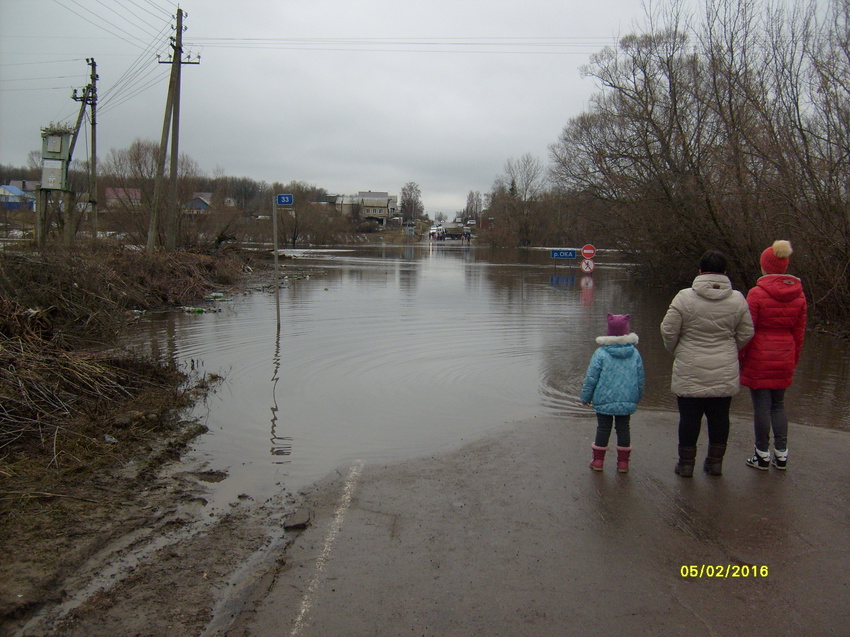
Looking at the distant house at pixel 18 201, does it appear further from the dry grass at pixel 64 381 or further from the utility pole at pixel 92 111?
the dry grass at pixel 64 381

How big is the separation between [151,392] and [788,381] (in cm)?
667

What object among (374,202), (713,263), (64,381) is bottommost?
(64,381)

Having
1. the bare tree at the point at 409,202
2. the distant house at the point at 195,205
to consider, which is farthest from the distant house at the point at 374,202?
the distant house at the point at 195,205

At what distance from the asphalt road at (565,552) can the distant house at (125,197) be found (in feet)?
97.1

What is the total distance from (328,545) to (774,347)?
3924 mm

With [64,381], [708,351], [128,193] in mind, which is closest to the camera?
[708,351]

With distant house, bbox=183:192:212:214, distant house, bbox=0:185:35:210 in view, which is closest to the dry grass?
distant house, bbox=0:185:35:210

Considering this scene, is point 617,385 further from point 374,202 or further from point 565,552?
point 374,202

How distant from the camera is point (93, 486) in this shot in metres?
4.95

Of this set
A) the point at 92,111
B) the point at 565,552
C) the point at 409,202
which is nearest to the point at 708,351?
the point at 565,552

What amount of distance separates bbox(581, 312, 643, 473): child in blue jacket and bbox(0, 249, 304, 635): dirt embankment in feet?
8.62

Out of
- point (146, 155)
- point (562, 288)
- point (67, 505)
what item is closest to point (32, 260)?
point (67, 505)

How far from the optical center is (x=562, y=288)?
26.3 metres

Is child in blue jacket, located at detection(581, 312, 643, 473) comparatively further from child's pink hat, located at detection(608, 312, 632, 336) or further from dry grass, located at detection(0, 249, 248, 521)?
dry grass, located at detection(0, 249, 248, 521)
